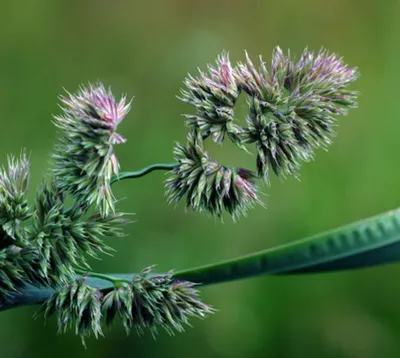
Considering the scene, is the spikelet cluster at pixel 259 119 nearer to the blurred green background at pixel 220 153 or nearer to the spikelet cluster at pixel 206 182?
the spikelet cluster at pixel 206 182

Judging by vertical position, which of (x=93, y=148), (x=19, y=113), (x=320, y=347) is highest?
(x=19, y=113)

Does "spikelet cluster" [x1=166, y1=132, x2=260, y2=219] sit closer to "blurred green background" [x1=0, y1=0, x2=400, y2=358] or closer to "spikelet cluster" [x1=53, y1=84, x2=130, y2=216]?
"spikelet cluster" [x1=53, y1=84, x2=130, y2=216]

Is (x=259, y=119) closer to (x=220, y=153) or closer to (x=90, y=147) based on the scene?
(x=90, y=147)

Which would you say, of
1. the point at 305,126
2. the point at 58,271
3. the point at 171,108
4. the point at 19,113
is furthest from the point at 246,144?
the point at 19,113

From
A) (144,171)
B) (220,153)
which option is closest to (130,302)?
(144,171)

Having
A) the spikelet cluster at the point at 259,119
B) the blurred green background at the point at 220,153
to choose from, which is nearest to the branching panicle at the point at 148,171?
the spikelet cluster at the point at 259,119

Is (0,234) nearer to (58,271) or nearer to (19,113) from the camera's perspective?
(58,271)

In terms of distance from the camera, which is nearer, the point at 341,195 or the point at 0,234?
the point at 0,234
